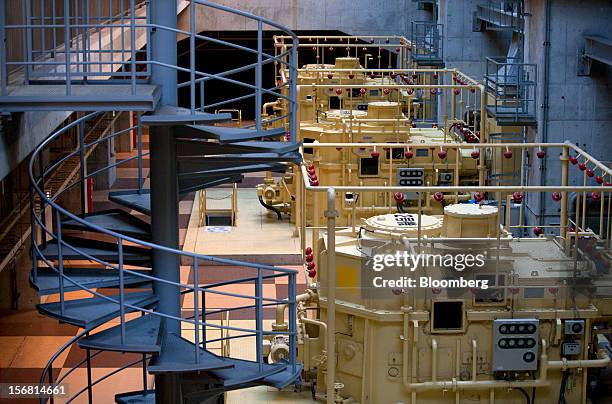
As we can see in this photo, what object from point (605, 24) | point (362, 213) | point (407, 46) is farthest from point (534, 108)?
point (407, 46)

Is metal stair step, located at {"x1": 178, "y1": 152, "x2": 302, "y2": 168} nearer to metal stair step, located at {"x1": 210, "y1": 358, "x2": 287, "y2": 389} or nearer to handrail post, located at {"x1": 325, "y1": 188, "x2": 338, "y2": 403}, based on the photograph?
handrail post, located at {"x1": 325, "y1": 188, "x2": 338, "y2": 403}

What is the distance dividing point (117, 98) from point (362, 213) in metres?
8.75

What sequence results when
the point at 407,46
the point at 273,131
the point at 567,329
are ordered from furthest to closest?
the point at 407,46 → the point at 567,329 → the point at 273,131

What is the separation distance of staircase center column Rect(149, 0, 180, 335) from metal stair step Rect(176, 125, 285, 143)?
0.42 ft

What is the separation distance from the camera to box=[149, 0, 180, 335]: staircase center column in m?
7.80

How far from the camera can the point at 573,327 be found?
9.79 m

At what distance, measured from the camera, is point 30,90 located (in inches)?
294

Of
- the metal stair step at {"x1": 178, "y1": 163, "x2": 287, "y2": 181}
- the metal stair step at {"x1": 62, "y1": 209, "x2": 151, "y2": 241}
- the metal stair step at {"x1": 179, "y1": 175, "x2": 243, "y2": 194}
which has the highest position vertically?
the metal stair step at {"x1": 178, "y1": 163, "x2": 287, "y2": 181}

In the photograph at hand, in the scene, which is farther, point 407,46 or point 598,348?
point 407,46

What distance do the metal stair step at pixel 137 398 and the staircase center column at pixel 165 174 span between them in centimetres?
100

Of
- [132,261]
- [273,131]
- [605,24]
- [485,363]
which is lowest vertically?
[485,363]

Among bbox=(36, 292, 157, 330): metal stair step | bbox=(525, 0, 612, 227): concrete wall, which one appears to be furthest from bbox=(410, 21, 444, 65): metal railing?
bbox=(36, 292, 157, 330): metal stair step

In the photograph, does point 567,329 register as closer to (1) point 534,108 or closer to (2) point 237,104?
(1) point 534,108

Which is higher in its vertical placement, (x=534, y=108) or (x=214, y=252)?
(x=534, y=108)
